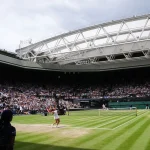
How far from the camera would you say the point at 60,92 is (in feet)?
253

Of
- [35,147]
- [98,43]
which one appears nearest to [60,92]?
[98,43]

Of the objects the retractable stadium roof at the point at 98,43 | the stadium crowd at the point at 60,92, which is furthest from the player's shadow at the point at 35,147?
the stadium crowd at the point at 60,92

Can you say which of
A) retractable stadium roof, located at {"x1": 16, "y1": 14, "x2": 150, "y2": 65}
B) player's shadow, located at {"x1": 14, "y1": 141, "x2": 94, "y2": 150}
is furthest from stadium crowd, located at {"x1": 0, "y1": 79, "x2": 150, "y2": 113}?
player's shadow, located at {"x1": 14, "y1": 141, "x2": 94, "y2": 150}

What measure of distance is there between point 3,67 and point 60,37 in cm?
1912

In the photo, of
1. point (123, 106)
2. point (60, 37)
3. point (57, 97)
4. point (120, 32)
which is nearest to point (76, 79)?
Result: point (57, 97)

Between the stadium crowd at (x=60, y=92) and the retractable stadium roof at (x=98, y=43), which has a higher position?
the retractable stadium roof at (x=98, y=43)

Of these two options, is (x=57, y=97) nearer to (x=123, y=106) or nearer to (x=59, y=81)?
(x=59, y=81)

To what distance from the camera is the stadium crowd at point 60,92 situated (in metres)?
60.1

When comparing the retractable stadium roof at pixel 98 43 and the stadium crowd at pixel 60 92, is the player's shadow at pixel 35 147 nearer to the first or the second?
the retractable stadium roof at pixel 98 43

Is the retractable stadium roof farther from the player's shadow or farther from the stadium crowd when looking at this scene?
the player's shadow

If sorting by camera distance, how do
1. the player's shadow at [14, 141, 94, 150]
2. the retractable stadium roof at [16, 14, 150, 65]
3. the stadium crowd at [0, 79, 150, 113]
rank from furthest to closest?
the stadium crowd at [0, 79, 150, 113] → the retractable stadium roof at [16, 14, 150, 65] → the player's shadow at [14, 141, 94, 150]

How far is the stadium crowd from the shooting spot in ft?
197

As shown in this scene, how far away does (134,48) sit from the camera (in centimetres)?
5806

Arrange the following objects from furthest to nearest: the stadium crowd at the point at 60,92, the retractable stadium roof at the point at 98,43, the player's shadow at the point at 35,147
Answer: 1. the stadium crowd at the point at 60,92
2. the retractable stadium roof at the point at 98,43
3. the player's shadow at the point at 35,147
